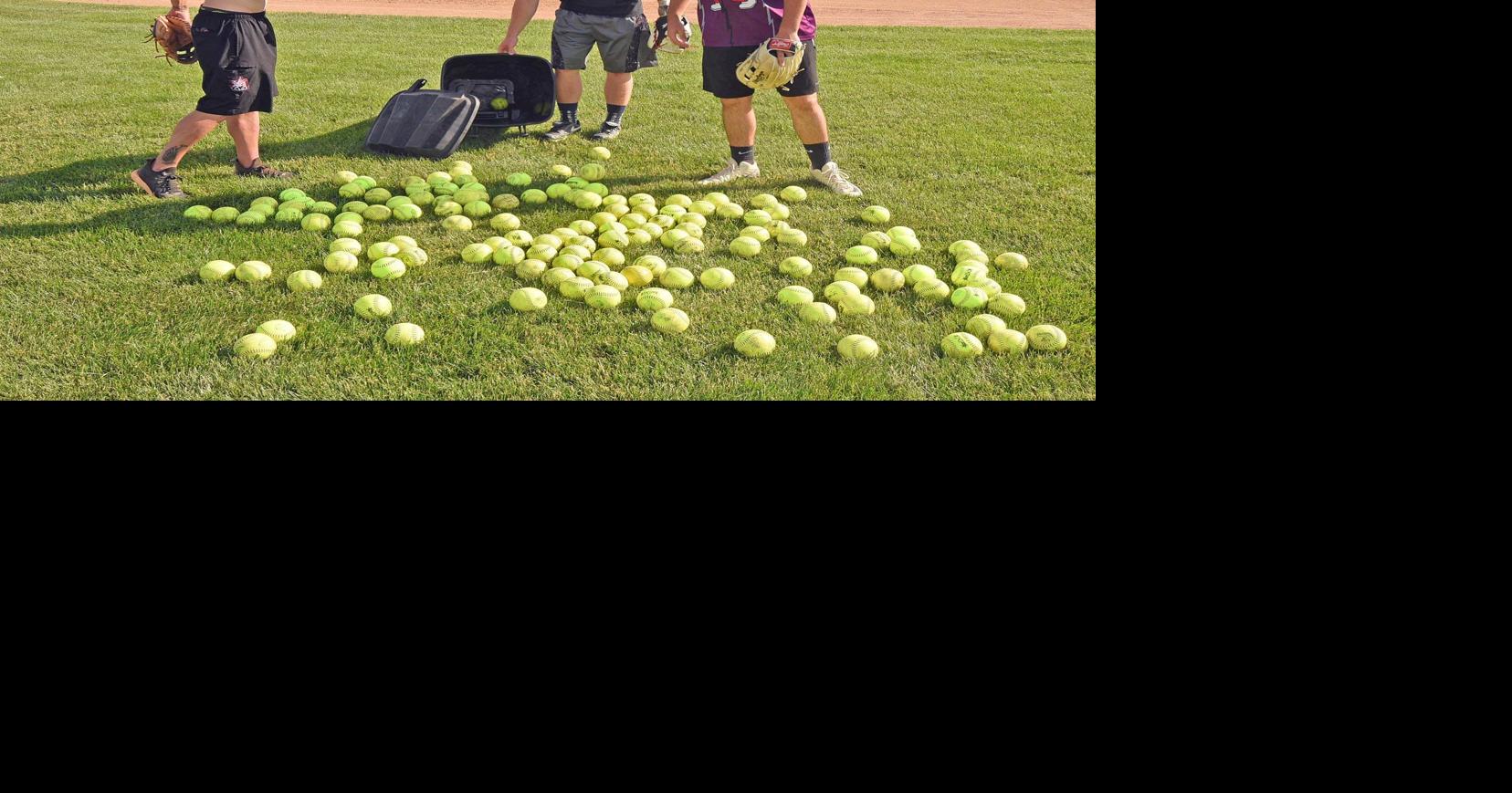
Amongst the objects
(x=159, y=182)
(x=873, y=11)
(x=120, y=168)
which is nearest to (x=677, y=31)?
(x=159, y=182)

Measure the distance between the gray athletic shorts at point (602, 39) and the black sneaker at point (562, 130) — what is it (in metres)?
→ 0.37

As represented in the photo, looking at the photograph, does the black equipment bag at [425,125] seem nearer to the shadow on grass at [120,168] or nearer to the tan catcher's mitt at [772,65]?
the shadow on grass at [120,168]

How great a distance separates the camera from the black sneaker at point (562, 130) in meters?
6.55

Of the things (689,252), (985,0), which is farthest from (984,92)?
(985,0)

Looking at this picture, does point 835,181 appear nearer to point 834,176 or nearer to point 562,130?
point 834,176

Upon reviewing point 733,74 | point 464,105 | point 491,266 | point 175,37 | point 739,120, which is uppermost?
point 175,37

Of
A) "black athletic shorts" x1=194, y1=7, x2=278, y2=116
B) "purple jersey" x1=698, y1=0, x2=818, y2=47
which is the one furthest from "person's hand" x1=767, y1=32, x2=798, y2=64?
"black athletic shorts" x1=194, y1=7, x2=278, y2=116

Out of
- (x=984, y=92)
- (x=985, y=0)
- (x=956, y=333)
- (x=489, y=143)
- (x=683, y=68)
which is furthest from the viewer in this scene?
(x=985, y=0)

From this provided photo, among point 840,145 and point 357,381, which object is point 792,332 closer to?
point 357,381

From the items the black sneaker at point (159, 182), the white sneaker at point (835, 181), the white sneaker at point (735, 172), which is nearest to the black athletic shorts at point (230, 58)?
the black sneaker at point (159, 182)

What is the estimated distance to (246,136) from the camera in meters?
5.32

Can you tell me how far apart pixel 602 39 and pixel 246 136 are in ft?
7.64

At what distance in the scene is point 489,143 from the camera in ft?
20.8

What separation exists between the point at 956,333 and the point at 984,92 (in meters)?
6.21
